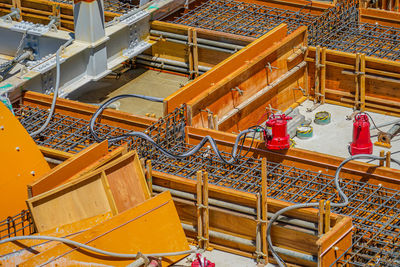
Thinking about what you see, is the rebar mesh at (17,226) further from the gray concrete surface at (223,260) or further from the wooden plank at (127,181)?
the gray concrete surface at (223,260)

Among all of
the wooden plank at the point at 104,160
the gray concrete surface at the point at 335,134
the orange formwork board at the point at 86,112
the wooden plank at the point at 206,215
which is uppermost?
the wooden plank at the point at 104,160

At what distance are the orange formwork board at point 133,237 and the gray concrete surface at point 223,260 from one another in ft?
0.72

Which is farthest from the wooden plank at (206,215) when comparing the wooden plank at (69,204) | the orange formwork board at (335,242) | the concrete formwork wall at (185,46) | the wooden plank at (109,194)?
the concrete formwork wall at (185,46)

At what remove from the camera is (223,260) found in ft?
62.9

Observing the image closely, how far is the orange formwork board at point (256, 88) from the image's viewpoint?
23.2 m

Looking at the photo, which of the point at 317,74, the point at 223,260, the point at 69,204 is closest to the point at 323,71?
the point at 317,74

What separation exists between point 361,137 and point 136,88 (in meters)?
6.46

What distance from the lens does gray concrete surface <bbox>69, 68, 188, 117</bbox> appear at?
83.3ft

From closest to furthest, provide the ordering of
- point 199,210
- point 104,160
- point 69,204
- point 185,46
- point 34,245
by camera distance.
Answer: point 34,245 → point 69,204 → point 199,210 → point 104,160 → point 185,46

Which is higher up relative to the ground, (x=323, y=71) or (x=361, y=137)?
(x=323, y=71)

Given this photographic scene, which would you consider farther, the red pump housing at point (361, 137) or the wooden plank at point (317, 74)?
the wooden plank at point (317, 74)

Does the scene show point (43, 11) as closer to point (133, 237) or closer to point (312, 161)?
point (312, 161)

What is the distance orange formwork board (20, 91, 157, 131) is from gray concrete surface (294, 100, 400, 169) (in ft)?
13.8

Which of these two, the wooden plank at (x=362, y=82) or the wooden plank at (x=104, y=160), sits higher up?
the wooden plank at (x=104, y=160)
